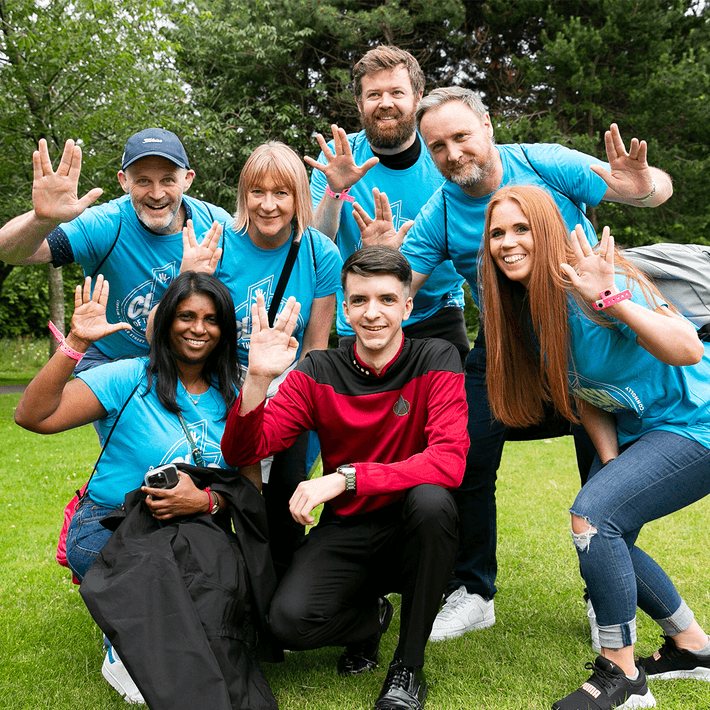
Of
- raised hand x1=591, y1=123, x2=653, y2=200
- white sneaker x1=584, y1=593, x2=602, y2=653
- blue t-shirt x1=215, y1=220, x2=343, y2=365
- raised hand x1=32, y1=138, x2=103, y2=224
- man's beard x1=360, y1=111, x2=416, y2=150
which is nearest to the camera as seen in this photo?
raised hand x1=32, y1=138, x2=103, y2=224

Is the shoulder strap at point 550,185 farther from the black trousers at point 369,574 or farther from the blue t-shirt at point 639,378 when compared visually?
the black trousers at point 369,574

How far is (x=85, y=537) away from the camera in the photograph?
126 inches

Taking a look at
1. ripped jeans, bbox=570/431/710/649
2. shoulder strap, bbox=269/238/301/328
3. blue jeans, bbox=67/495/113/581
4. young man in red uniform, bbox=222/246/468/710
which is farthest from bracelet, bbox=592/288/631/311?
blue jeans, bbox=67/495/113/581

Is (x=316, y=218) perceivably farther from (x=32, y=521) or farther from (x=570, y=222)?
(x=32, y=521)

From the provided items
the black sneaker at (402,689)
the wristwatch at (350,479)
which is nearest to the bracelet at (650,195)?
the wristwatch at (350,479)

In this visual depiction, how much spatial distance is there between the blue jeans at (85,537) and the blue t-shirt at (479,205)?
84.7 inches

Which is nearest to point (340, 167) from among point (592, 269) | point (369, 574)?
point (592, 269)

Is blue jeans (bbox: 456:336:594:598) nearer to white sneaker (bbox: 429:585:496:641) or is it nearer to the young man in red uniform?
white sneaker (bbox: 429:585:496:641)

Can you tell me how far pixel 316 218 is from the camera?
→ 13.7ft

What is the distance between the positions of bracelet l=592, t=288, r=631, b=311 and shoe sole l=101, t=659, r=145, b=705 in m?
2.57

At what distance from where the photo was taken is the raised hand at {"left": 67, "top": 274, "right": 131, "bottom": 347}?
2.97 metres

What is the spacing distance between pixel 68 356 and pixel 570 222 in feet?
8.56

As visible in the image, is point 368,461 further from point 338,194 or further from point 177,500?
point 338,194

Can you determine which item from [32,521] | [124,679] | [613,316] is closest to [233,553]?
[124,679]
